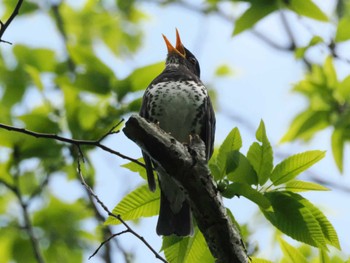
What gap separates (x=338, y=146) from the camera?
533 cm

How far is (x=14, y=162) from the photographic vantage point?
207 inches

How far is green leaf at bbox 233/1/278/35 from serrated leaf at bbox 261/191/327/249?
168cm

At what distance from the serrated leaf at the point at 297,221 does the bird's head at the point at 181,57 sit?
111 inches

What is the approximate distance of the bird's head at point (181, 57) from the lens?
6137mm

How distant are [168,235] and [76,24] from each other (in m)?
5.59

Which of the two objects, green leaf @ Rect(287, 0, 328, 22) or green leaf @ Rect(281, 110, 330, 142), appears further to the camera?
green leaf @ Rect(281, 110, 330, 142)

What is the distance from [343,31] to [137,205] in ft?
7.32

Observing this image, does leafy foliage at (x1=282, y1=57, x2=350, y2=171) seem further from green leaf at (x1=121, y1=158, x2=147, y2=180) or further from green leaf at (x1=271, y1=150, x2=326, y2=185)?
green leaf at (x1=121, y1=158, x2=147, y2=180)

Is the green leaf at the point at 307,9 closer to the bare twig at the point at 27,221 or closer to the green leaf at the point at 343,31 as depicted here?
the green leaf at the point at 343,31

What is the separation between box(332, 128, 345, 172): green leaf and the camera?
17.4ft

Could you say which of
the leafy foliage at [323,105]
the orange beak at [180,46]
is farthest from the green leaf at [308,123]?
the orange beak at [180,46]

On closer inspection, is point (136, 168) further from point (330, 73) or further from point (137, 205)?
point (330, 73)

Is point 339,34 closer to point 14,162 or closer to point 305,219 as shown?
point 305,219

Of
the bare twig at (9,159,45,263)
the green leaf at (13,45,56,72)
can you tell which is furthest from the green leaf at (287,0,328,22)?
the green leaf at (13,45,56,72)
